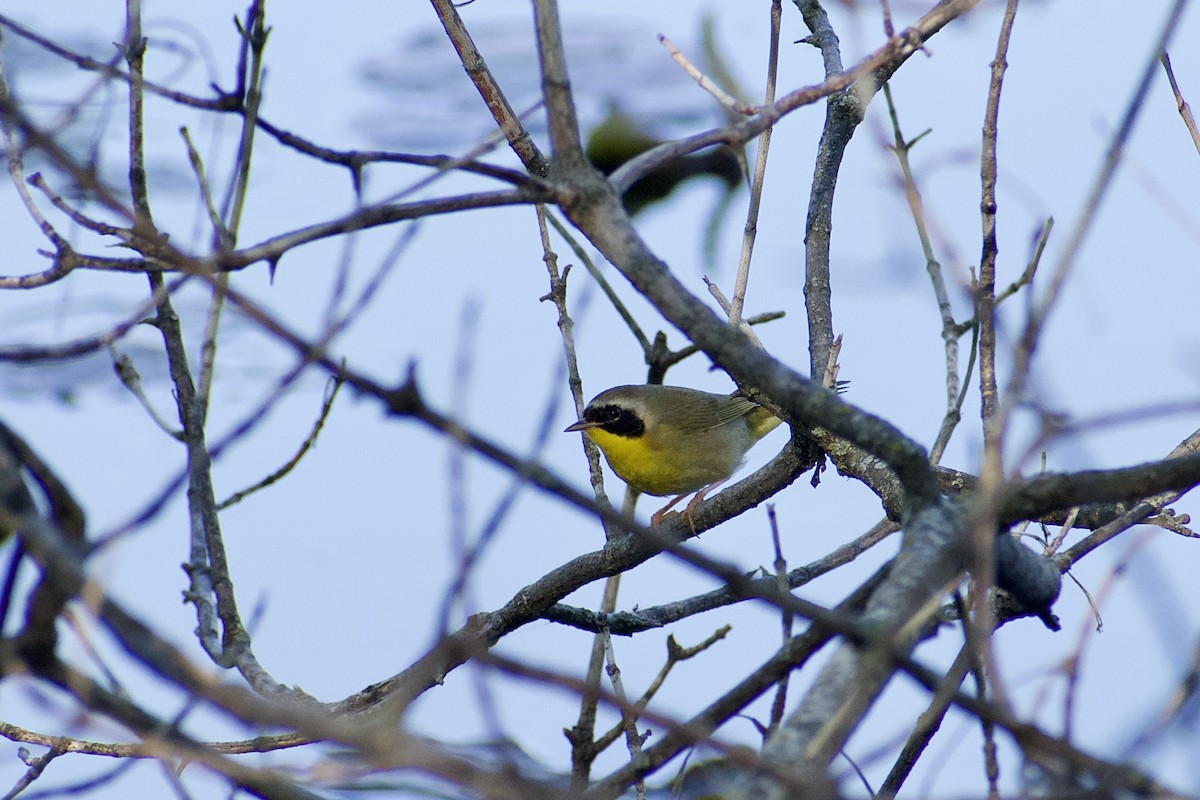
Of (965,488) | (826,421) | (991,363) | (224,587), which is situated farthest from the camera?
(965,488)

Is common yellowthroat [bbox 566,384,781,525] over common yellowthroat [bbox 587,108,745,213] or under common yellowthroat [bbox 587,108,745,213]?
under

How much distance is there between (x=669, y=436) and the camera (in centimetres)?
604

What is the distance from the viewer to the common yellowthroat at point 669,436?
5.93 m

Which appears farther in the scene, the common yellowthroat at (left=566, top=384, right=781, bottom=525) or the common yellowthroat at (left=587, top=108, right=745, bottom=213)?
the common yellowthroat at (left=566, top=384, right=781, bottom=525)

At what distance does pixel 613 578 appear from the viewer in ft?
12.0

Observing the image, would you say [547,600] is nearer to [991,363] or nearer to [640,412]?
[991,363]

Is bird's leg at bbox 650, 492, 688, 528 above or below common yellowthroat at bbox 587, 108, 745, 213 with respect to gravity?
below

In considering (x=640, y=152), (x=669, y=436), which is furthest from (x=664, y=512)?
(x=640, y=152)

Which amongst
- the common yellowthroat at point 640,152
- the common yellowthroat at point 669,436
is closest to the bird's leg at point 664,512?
the common yellowthroat at point 669,436

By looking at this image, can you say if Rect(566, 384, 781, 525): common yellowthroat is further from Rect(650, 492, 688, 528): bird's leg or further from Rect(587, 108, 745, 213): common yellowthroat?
Rect(587, 108, 745, 213): common yellowthroat

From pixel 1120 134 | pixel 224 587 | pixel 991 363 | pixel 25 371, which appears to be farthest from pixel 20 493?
pixel 25 371

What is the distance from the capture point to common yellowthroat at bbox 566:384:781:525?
593 centimetres

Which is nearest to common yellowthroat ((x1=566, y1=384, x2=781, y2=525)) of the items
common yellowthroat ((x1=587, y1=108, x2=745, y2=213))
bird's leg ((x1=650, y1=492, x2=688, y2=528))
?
bird's leg ((x1=650, y1=492, x2=688, y2=528))

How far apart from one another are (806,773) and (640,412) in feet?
16.4
